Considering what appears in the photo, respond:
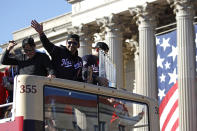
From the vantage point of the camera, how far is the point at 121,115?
1455 centimetres

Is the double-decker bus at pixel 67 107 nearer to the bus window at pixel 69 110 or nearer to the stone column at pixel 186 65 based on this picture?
the bus window at pixel 69 110

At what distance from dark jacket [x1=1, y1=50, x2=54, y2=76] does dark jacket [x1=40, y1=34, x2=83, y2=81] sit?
30 cm

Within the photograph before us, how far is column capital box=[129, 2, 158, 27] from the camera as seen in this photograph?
155 feet

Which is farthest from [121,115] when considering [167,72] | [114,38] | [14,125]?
[114,38]

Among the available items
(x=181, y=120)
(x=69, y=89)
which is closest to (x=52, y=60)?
(x=69, y=89)

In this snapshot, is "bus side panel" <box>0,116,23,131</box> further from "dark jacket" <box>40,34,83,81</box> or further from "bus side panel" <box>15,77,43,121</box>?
"dark jacket" <box>40,34,83,81</box>

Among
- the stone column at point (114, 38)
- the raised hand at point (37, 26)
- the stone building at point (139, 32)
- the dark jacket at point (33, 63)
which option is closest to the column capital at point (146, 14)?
the stone building at point (139, 32)

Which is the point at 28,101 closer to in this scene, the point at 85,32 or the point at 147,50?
the point at 147,50

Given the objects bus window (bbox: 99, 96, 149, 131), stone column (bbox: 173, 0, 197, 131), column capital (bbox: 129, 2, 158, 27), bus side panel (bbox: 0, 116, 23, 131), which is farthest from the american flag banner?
bus side panel (bbox: 0, 116, 23, 131)

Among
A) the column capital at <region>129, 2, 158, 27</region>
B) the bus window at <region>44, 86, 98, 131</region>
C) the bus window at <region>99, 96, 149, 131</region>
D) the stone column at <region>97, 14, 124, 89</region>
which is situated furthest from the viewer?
the stone column at <region>97, 14, 124, 89</region>

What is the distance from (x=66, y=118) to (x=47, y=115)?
1.26ft

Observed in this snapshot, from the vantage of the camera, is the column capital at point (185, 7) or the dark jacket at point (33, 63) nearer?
the dark jacket at point (33, 63)

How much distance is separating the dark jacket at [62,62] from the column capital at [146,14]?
32.6m

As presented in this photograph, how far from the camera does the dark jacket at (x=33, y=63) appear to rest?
14.1 metres
